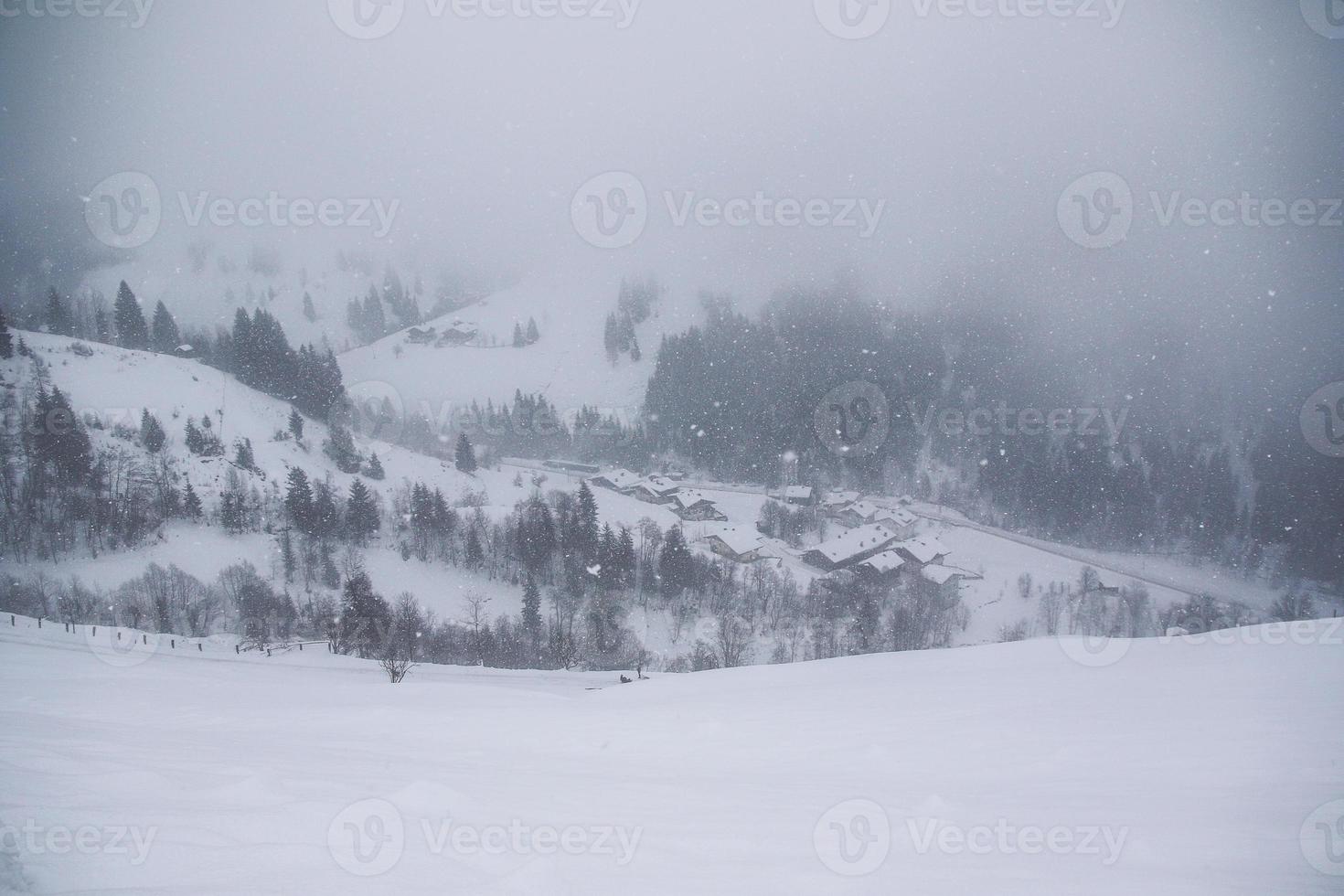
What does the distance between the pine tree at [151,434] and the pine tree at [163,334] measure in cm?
2264

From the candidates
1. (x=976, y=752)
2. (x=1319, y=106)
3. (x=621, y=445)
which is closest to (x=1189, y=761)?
(x=976, y=752)

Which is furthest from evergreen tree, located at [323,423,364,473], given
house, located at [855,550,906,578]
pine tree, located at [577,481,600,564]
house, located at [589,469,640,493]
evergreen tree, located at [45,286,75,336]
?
house, located at [855,550,906,578]

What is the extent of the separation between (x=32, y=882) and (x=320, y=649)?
26.4m

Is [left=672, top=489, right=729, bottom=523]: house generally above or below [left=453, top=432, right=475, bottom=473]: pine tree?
below

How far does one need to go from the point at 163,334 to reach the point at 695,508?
56511 millimetres

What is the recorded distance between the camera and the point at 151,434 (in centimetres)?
3531

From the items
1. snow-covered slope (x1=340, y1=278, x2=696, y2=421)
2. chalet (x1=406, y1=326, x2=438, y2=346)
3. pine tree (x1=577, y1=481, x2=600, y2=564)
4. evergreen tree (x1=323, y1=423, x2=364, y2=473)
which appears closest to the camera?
pine tree (x1=577, y1=481, x2=600, y2=564)

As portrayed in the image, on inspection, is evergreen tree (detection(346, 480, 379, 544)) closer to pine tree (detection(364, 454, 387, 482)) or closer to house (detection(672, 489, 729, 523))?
pine tree (detection(364, 454, 387, 482))

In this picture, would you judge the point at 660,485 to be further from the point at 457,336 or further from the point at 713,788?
the point at 457,336

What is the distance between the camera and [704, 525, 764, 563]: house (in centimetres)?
3917

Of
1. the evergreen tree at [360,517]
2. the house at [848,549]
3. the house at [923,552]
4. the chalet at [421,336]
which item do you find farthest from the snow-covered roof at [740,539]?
the chalet at [421,336]

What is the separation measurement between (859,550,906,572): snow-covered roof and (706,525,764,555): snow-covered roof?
7803 mm

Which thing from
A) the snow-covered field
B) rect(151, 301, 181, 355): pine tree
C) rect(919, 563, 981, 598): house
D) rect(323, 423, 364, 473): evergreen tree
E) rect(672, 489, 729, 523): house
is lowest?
rect(919, 563, 981, 598): house

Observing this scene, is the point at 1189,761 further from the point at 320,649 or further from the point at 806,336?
the point at 806,336
